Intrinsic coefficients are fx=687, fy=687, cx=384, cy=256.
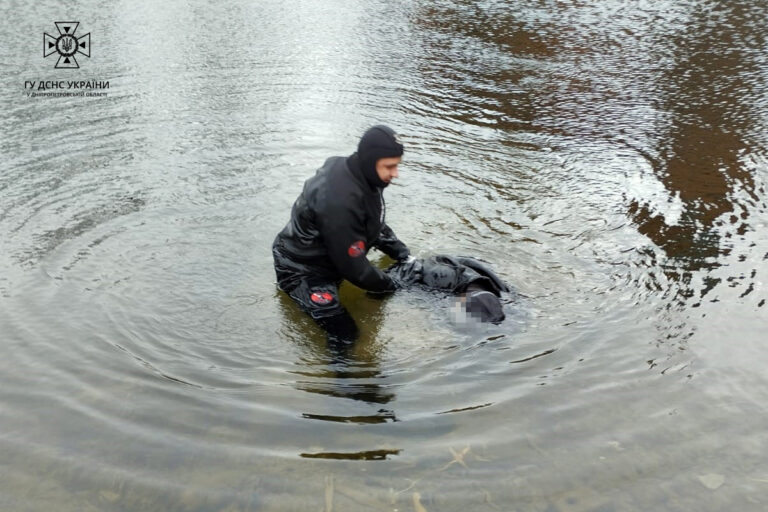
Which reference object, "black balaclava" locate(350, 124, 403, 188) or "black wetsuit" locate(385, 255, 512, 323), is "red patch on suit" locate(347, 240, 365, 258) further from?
"black wetsuit" locate(385, 255, 512, 323)

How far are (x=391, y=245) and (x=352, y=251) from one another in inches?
42.4

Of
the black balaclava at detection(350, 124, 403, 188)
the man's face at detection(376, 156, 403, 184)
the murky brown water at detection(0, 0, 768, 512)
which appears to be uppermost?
the black balaclava at detection(350, 124, 403, 188)

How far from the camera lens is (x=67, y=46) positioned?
40.7ft

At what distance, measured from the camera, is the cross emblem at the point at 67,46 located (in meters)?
11.6

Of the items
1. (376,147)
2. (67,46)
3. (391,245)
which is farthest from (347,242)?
(67,46)

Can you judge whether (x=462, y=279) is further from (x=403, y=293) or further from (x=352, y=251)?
(x=352, y=251)

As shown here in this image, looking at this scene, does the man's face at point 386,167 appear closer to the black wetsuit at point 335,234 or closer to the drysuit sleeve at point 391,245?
the black wetsuit at point 335,234

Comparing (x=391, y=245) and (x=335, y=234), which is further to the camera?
(x=391, y=245)

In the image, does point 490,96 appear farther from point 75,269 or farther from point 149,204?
point 75,269

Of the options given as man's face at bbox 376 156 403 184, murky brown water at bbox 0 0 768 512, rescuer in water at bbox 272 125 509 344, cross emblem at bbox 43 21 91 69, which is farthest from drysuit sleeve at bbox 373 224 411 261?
cross emblem at bbox 43 21 91 69

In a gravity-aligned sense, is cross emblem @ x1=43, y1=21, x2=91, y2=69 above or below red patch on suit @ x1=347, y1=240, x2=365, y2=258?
above

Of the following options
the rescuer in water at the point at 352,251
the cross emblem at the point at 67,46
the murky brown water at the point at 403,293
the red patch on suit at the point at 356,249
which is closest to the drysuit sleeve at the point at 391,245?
the rescuer in water at the point at 352,251

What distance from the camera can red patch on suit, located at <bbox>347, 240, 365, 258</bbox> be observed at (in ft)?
16.7

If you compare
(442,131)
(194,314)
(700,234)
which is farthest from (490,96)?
(194,314)
